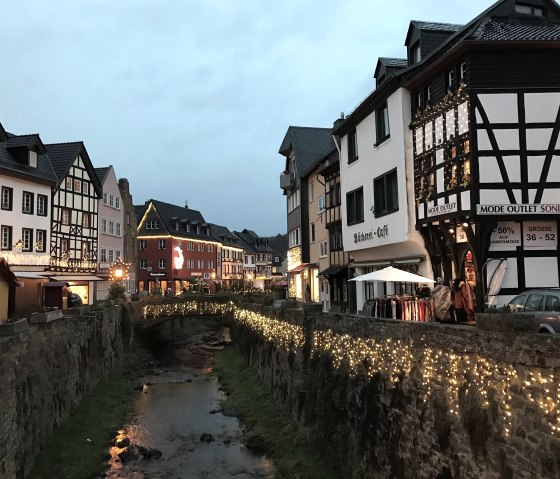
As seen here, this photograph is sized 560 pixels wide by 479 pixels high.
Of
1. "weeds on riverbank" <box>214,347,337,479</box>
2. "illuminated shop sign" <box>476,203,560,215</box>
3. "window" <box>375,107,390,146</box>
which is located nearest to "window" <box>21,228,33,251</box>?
"weeds on riverbank" <box>214,347,337,479</box>

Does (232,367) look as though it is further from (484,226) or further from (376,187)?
(484,226)

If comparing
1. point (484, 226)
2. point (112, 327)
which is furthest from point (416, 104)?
point (112, 327)

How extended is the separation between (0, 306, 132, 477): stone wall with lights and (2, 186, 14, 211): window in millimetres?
11143

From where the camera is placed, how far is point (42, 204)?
39.3 metres

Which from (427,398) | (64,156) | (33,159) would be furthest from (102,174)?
(427,398)

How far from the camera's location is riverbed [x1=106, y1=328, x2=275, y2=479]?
730 inches

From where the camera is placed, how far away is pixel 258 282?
10344cm

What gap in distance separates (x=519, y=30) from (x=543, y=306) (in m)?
11.8

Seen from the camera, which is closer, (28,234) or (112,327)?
(112,327)

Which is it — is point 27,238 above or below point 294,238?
below

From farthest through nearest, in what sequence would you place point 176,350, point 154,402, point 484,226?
point 176,350 < point 154,402 < point 484,226

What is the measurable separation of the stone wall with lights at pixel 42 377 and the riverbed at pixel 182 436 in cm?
292

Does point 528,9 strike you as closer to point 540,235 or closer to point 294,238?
point 540,235

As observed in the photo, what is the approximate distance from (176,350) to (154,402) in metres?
19.3
